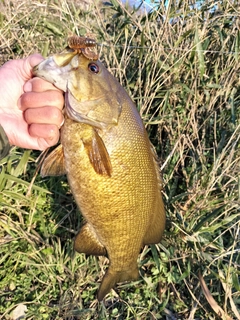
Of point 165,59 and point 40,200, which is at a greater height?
point 165,59

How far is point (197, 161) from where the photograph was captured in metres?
2.69

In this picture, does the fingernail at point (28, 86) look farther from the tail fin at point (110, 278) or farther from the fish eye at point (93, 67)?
the tail fin at point (110, 278)

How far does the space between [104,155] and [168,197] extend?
123cm

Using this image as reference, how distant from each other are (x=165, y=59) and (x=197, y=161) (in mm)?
770

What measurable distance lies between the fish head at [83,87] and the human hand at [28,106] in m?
0.10

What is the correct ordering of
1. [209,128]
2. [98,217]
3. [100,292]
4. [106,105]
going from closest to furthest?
1. [106,105]
2. [98,217]
3. [100,292]
4. [209,128]

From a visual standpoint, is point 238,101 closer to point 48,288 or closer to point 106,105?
point 106,105

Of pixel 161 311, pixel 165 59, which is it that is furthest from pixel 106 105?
pixel 161 311

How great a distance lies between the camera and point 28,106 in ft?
5.62

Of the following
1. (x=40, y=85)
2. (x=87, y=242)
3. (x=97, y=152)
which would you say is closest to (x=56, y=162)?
(x=97, y=152)

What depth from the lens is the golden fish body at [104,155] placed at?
150 cm

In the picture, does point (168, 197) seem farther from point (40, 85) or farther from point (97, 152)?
point (40, 85)

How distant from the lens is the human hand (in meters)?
1.60

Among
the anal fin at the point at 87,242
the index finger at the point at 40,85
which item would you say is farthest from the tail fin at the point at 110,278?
the index finger at the point at 40,85
